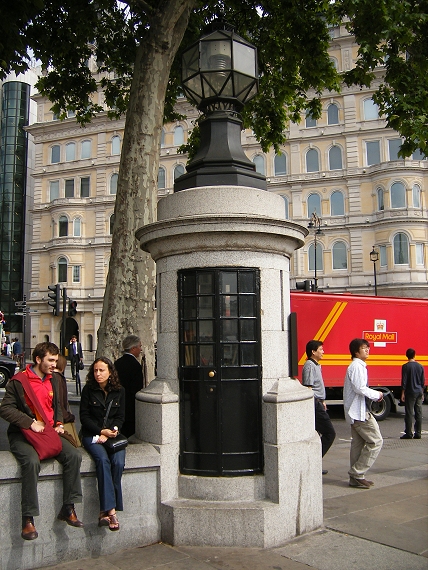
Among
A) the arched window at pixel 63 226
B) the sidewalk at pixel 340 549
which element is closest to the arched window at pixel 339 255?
the arched window at pixel 63 226

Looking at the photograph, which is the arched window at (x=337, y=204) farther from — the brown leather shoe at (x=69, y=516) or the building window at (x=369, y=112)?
the brown leather shoe at (x=69, y=516)

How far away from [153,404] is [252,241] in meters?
1.79

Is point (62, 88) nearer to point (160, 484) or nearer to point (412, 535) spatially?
point (160, 484)

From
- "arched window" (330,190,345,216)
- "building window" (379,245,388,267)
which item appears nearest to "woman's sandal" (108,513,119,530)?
"building window" (379,245,388,267)

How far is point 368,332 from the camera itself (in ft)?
51.2

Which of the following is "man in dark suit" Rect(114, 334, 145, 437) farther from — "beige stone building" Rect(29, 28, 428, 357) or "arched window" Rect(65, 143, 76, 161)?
"arched window" Rect(65, 143, 76, 161)

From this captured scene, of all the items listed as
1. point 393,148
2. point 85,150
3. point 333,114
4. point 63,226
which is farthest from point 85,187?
point 393,148

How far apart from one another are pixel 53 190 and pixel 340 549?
177ft

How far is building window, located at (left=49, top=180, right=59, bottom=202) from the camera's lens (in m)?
54.5

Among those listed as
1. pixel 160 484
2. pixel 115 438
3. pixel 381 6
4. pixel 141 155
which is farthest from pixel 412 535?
pixel 381 6

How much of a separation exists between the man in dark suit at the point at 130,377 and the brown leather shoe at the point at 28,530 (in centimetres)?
178

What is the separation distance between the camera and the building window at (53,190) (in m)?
54.5

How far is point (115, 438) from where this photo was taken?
16.1ft

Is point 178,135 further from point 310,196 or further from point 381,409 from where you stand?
point 381,409
